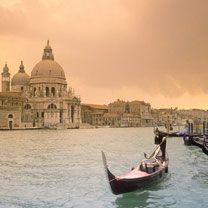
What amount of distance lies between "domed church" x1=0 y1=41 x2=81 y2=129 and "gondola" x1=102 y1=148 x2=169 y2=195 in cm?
6399

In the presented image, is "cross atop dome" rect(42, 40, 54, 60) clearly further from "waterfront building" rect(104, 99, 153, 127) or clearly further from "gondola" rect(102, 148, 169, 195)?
"gondola" rect(102, 148, 169, 195)

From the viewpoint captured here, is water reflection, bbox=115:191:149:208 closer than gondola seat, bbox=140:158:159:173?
Yes

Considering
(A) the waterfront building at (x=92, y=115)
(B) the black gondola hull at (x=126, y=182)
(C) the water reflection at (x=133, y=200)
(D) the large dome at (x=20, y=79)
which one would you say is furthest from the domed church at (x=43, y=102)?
(C) the water reflection at (x=133, y=200)

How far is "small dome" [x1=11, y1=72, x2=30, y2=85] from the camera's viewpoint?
97.2 meters

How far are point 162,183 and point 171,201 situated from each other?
1877 mm

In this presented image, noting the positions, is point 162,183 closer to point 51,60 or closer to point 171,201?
point 171,201

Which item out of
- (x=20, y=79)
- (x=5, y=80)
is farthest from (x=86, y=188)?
(x=5, y=80)

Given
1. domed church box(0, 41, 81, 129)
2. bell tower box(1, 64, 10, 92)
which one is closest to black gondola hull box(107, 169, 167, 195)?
domed church box(0, 41, 81, 129)

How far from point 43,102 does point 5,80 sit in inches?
741

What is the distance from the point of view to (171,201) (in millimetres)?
10766

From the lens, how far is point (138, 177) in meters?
11.1

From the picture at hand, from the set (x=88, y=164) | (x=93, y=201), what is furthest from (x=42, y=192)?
(x=88, y=164)

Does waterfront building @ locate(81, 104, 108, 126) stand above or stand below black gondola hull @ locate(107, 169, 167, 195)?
above

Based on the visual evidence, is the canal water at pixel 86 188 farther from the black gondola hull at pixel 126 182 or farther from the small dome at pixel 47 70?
the small dome at pixel 47 70
